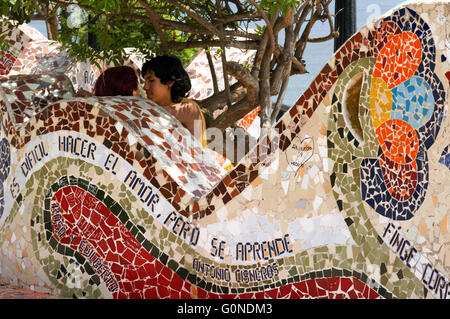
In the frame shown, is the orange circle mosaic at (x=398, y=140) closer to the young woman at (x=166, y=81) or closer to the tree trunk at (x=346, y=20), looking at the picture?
the young woman at (x=166, y=81)

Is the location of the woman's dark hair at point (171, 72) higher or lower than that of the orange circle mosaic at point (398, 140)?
higher

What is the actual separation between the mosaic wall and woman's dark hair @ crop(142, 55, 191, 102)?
42 centimetres

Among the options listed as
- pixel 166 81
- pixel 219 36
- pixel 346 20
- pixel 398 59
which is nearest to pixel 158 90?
pixel 166 81

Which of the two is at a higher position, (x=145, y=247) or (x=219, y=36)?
(x=219, y=36)

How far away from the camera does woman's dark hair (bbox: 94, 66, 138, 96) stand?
4.93 m

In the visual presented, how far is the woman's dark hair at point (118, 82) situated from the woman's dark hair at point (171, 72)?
0.35 ft

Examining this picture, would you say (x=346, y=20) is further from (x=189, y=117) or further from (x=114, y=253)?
(x=114, y=253)

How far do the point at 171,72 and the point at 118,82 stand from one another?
0.36 metres

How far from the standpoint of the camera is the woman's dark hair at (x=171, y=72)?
16.0 feet

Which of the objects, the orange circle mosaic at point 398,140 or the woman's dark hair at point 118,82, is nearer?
the orange circle mosaic at point 398,140

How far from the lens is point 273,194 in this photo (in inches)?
145

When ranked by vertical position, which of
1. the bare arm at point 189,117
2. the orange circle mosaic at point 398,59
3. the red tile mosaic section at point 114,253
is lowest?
the red tile mosaic section at point 114,253

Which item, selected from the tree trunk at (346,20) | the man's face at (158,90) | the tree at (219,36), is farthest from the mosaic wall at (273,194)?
the tree trunk at (346,20)

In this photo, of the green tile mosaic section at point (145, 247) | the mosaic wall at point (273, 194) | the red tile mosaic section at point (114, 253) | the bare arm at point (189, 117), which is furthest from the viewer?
the bare arm at point (189, 117)
